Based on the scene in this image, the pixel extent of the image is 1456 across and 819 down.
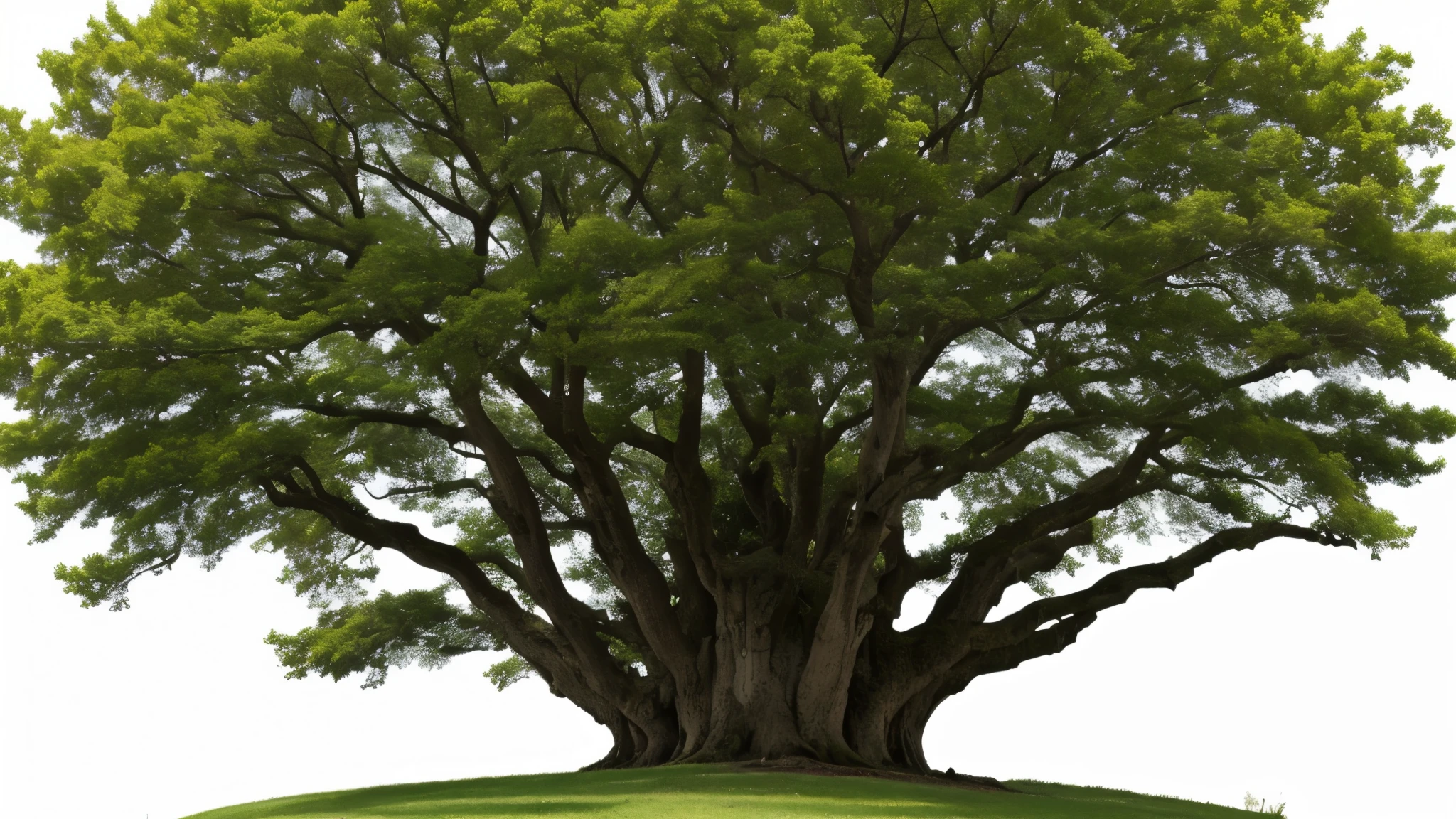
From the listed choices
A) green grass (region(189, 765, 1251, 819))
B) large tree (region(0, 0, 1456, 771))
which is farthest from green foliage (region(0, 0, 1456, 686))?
green grass (region(189, 765, 1251, 819))

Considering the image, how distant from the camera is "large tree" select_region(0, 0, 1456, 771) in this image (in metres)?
11.7

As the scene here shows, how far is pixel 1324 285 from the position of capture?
1250cm

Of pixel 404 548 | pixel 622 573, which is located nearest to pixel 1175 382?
pixel 622 573

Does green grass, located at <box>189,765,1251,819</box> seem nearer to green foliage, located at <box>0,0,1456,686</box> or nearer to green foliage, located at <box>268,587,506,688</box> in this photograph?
green foliage, located at <box>0,0,1456,686</box>

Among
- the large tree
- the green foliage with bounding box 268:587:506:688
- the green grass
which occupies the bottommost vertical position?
the green grass

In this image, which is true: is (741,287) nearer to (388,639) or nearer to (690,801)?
(690,801)

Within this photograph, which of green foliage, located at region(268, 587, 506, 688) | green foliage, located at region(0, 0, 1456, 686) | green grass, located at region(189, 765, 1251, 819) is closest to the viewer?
green grass, located at region(189, 765, 1251, 819)

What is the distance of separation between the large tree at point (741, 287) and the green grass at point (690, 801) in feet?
7.80

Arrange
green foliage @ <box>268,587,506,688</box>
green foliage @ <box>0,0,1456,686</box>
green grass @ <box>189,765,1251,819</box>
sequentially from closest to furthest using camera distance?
1. green grass @ <box>189,765,1251,819</box>
2. green foliage @ <box>0,0,1456,686</box>
3. green foliage @ <box>268,587,506,688</box>

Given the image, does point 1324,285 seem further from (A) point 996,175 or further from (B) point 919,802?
(B) point 919,802

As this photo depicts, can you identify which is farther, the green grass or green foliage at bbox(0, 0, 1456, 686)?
green foliage at bbox(0, 0, 1456, 686)

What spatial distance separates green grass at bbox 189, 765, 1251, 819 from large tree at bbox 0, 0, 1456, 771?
238cm

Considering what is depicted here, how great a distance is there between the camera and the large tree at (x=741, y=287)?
11.7 metres

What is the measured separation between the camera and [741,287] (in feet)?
41.1
